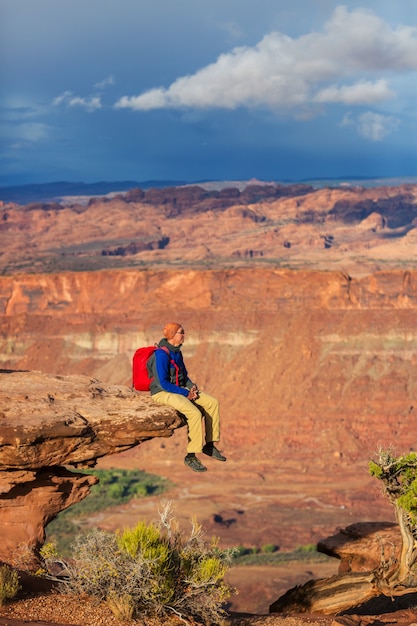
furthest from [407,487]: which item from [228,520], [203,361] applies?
[203,361]

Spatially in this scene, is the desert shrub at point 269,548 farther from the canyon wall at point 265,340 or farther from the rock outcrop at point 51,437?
the rock outcrop at point 51,437

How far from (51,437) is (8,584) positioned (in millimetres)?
2242

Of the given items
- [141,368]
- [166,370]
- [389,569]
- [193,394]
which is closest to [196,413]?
[193,394]

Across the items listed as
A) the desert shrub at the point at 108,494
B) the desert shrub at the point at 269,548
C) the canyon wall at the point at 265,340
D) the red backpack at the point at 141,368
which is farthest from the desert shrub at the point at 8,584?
the canyon wall at the point at 265,340

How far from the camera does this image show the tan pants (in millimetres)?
15258

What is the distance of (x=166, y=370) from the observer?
15297mm

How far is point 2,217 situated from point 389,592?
18675cm

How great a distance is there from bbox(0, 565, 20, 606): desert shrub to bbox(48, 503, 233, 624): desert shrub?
2.69 ft

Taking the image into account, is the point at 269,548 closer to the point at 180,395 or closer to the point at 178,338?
the point at 180,395

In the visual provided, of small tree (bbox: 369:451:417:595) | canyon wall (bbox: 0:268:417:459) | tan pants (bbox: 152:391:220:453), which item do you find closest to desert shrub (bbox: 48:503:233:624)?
tan pants (bbox: 152:391:220:453)

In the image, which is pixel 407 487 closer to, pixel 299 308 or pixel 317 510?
pixel 317 510

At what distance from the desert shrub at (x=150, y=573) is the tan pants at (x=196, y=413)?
1.41m

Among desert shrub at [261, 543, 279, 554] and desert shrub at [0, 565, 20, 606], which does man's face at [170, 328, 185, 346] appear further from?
desert shrub at [261, 543, 279, 554]

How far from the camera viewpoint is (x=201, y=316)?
7444 cm
